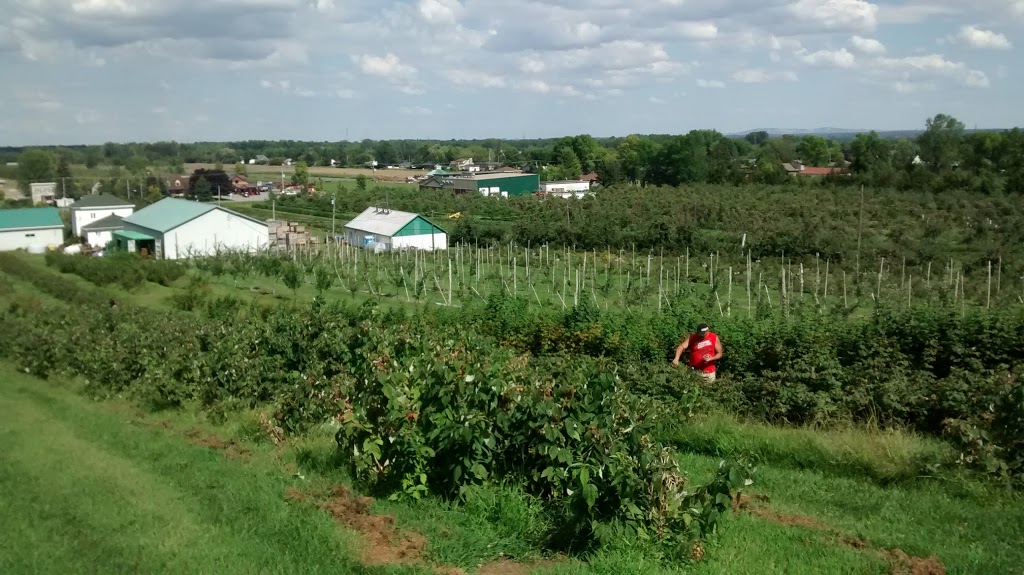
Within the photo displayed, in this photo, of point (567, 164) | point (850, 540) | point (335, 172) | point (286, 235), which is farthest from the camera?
point (335, 172)

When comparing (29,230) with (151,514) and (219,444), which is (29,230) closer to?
(219,444)

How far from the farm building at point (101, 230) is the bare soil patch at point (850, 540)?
50.4m

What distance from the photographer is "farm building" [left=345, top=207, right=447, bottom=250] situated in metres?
43.8

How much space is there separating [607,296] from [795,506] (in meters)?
20.2

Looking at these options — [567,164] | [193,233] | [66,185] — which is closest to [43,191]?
[66,185]

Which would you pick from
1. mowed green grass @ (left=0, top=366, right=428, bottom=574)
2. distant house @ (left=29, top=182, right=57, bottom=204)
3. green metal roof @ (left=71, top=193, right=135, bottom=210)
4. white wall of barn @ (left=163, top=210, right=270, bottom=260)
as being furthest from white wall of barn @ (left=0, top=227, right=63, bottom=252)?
mowed green grass @ (left=0, top=366, right=428, bottom=574)

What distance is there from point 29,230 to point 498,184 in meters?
35.8

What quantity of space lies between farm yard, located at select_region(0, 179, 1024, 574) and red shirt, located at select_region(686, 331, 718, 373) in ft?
1.03

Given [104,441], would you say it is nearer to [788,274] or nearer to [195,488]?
[195,488]

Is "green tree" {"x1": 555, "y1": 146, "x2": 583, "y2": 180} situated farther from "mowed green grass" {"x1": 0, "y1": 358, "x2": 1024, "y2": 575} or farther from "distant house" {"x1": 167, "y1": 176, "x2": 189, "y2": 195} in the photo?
"mowed green grass" {"x1": 0, "y1": 358, "x2": 1024, "y2": 575}

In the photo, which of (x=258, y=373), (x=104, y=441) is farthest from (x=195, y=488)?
(x=258, y=373)

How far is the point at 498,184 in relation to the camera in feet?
236

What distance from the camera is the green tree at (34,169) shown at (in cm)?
7962

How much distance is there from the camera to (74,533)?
6.77m
